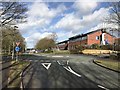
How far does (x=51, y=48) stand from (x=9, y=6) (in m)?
83.9

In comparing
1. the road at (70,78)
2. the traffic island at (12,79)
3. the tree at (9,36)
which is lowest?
the road at (70,78)

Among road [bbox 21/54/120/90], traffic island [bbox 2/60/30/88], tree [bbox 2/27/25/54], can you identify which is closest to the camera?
traffic island [bbox 2/60/30/88]

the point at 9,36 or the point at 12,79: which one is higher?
the point at 9,36

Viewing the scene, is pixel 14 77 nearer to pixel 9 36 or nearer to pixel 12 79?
pixel 12 79

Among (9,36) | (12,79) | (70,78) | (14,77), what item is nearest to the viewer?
(12,79)

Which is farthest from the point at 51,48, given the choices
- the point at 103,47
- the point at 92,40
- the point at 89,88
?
the point at 89,88

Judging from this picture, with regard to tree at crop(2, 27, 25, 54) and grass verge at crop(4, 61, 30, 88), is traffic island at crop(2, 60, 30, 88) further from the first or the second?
tree at crop(2, 27, 25, 54)

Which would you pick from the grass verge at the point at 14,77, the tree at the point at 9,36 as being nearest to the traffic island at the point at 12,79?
the grass verge at the point at 14,77

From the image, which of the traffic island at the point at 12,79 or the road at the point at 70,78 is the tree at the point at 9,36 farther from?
the traffic island at the point at 12,79

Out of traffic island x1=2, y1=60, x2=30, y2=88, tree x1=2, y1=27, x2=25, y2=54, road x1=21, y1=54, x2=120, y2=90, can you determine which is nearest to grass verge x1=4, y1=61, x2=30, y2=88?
traffic island x1=2, y1=60, x2=30, y2=88

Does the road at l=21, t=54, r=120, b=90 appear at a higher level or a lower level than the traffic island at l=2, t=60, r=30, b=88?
lower

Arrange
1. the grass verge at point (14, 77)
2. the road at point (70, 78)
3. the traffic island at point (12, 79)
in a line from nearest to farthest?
the traffic island at point (12, 79)
the grass verge at point (14, 77)
the road at point (70, 78)

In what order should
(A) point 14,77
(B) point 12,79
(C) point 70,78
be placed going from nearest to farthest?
(B) point 12,79 < (A) point 14,77 < (C) point 70,78

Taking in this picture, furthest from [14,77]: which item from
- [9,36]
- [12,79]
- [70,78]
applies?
[9,36]
